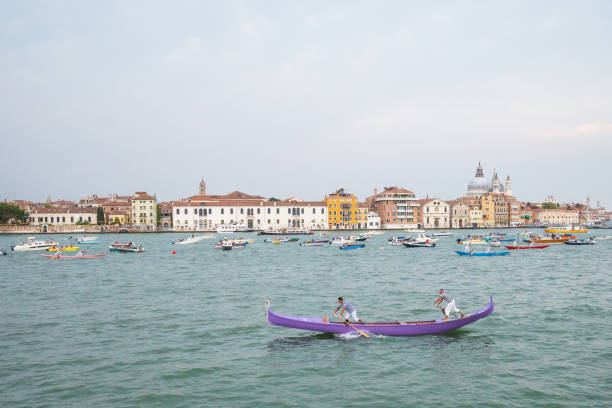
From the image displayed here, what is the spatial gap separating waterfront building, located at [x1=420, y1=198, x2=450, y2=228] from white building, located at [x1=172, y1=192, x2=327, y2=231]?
27.5m

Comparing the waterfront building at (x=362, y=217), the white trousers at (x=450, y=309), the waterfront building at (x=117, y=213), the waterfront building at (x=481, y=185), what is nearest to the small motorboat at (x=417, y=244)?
the white trousers at (x=450, y=309)

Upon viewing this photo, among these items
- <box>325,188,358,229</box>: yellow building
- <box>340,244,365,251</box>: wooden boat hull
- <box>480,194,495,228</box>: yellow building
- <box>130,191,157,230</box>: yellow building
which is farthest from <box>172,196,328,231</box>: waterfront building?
<box>340,244,365,251</box>: wooden boat hull

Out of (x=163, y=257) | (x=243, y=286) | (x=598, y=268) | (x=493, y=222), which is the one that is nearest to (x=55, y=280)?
(x=243, y=286)

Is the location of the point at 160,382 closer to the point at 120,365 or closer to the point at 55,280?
the point at 120,365

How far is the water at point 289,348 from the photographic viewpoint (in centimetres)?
1148

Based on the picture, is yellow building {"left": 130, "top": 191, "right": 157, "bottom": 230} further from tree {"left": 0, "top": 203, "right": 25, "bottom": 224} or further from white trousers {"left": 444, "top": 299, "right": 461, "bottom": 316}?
white trousers {"left": 444, "top": 299, "right": 461, "bottom": 316}

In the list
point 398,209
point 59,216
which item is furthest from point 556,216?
point 59,216

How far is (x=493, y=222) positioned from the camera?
140000 millimetres

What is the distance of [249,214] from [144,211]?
24.0 metres

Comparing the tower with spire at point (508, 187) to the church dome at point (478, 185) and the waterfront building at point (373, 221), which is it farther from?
the waterfront building at point (373, 221)

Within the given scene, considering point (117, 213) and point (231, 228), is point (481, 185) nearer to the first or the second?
point (231, 228)

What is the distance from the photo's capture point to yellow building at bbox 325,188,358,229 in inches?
4626

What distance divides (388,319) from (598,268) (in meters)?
25.1

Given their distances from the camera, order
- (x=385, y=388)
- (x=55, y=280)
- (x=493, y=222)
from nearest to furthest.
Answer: (x=385, y=388) → (x=55, y=280) → (x=493, y=222)
